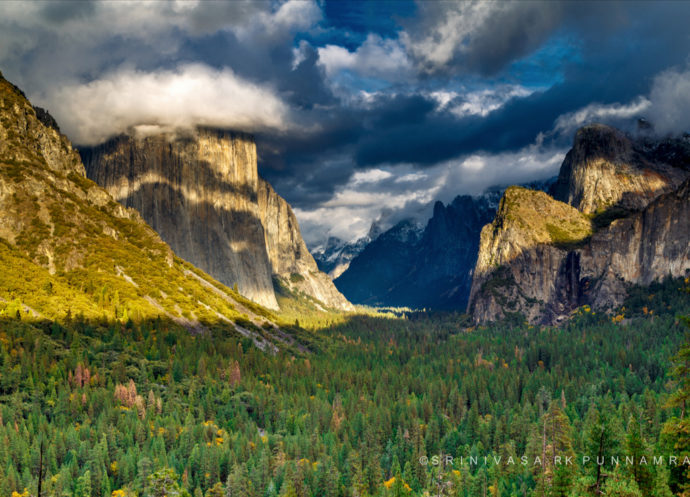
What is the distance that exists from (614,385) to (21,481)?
156800mm

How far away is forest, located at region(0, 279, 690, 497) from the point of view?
8488 centimetres

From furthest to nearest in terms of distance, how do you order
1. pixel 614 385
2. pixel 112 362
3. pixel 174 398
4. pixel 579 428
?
pixel 614 385
pixel 112 362
pixel 174 398
pixel 579 428

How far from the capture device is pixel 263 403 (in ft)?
490

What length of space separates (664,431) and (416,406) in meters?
109

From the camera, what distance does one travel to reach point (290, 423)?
455 feet

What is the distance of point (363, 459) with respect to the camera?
389 ft

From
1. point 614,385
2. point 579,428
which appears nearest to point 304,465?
point 579,428

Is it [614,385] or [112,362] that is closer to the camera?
[112,362]

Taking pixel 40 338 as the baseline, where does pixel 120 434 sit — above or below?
below

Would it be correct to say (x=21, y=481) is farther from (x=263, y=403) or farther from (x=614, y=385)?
(x=614, y=385)

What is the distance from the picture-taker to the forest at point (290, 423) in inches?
3342

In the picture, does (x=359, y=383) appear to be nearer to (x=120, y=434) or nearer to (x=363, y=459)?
(x=363, y=459)

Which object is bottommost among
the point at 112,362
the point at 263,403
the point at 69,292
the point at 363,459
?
the point at 363,459

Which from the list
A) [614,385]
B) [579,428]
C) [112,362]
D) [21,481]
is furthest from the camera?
[614,385]
